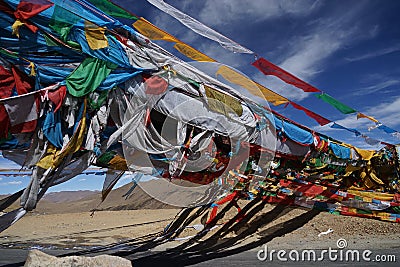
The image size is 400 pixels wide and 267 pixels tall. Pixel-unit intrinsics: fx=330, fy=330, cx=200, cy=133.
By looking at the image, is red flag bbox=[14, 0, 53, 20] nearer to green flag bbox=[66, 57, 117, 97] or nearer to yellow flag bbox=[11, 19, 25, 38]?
yellow flag bbox=[11, 19, 25, 38]

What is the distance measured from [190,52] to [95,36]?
196 cm

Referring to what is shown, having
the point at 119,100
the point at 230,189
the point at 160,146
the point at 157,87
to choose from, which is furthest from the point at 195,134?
the point at 230,189

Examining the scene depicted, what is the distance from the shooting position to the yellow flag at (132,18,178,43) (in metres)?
5.26

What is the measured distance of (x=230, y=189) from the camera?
35.4 feet

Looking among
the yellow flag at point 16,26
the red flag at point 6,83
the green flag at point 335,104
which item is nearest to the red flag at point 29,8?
the yellow flag at point 16,26

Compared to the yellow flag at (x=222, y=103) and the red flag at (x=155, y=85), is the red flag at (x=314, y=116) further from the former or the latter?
the red flag at (x=155, y=85)

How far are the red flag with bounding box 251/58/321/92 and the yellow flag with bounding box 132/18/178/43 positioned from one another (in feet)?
7.20

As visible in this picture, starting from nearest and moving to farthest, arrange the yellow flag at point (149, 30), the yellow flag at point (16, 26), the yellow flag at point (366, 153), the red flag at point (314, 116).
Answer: the yellow flag at point (16, 26) < the yellow flag at point (149, 30) < the red flag at point (314, 116) < the yellow flag at point (366, 153)

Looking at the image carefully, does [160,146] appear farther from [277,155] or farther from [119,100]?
[277,155]

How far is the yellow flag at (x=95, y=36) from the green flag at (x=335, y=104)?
5.24 meters

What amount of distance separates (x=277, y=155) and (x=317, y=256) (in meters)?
2.47

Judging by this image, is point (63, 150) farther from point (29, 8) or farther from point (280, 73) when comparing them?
point (280, 73)

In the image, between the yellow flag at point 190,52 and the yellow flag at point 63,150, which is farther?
the yellow flag at point 190,52

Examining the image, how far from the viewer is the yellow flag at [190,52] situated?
5723 millimetres
